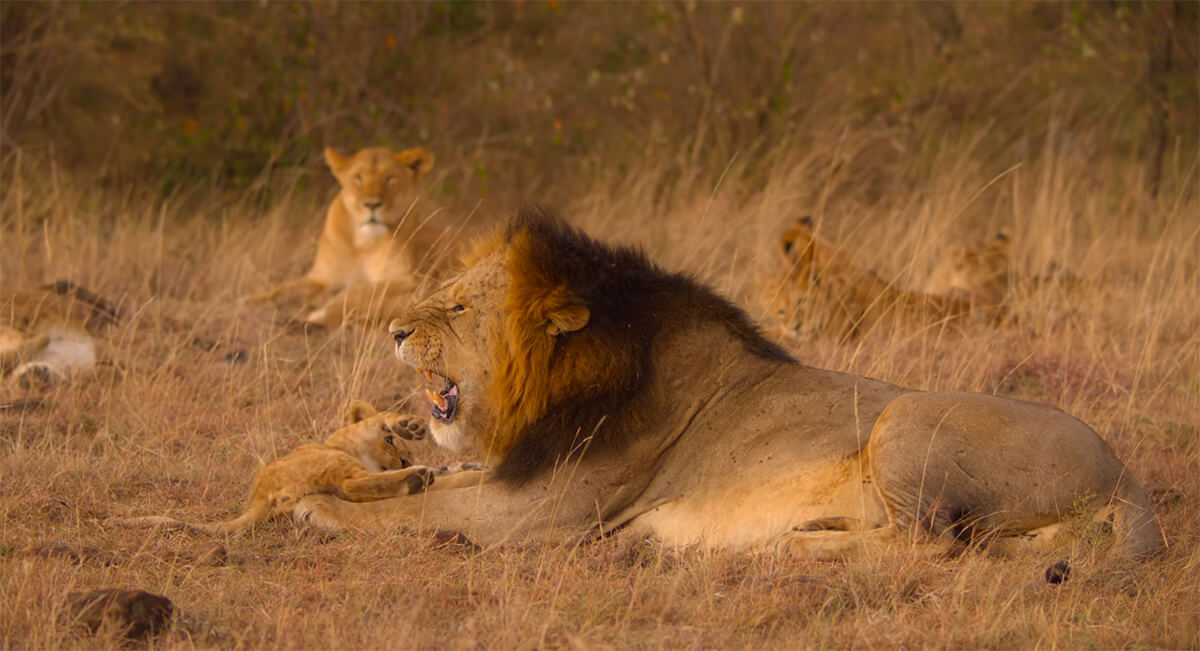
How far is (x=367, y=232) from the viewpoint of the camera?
354 inches

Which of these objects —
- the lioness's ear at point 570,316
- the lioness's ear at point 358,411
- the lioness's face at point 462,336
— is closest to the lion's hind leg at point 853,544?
the lioness's ear at point 570,316

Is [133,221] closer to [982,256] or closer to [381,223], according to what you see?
[381,223]

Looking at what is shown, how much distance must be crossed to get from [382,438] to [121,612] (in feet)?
5.78

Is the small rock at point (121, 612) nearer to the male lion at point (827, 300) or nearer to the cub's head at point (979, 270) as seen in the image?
the male lion at point (827, 300)

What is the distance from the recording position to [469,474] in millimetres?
4359

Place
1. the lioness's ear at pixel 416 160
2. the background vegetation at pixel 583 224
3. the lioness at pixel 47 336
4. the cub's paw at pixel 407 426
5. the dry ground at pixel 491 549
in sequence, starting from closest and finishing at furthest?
1. the dry ground at pixel 491 549
2. the background vegetation at pixel 583 224
3. the cub's paw at pixel 407 426
4. the lioness at pixel 47 336
5. the lioness's ear at pixel 416 160

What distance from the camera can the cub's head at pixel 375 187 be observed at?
8930mm

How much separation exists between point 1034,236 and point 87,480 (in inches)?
289

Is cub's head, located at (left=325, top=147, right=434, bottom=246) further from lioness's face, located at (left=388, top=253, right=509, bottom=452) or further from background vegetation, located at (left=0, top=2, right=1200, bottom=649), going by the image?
lioness's face, located at (left=388, top=253, right=509, bottom=452)

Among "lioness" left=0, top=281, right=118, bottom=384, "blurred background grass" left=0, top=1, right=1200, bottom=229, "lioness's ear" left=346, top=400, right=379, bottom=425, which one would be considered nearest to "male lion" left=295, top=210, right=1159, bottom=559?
"lioness's ear" left=346, top=400, right=379, bottom=425

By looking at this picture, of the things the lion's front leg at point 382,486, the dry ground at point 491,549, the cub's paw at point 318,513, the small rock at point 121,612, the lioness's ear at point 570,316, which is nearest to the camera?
the small rock at point 121,612

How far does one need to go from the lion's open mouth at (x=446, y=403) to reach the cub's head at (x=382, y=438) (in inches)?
23.9

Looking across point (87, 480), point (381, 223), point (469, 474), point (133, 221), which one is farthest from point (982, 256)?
point (133, 221)

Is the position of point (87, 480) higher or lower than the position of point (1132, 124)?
higher
